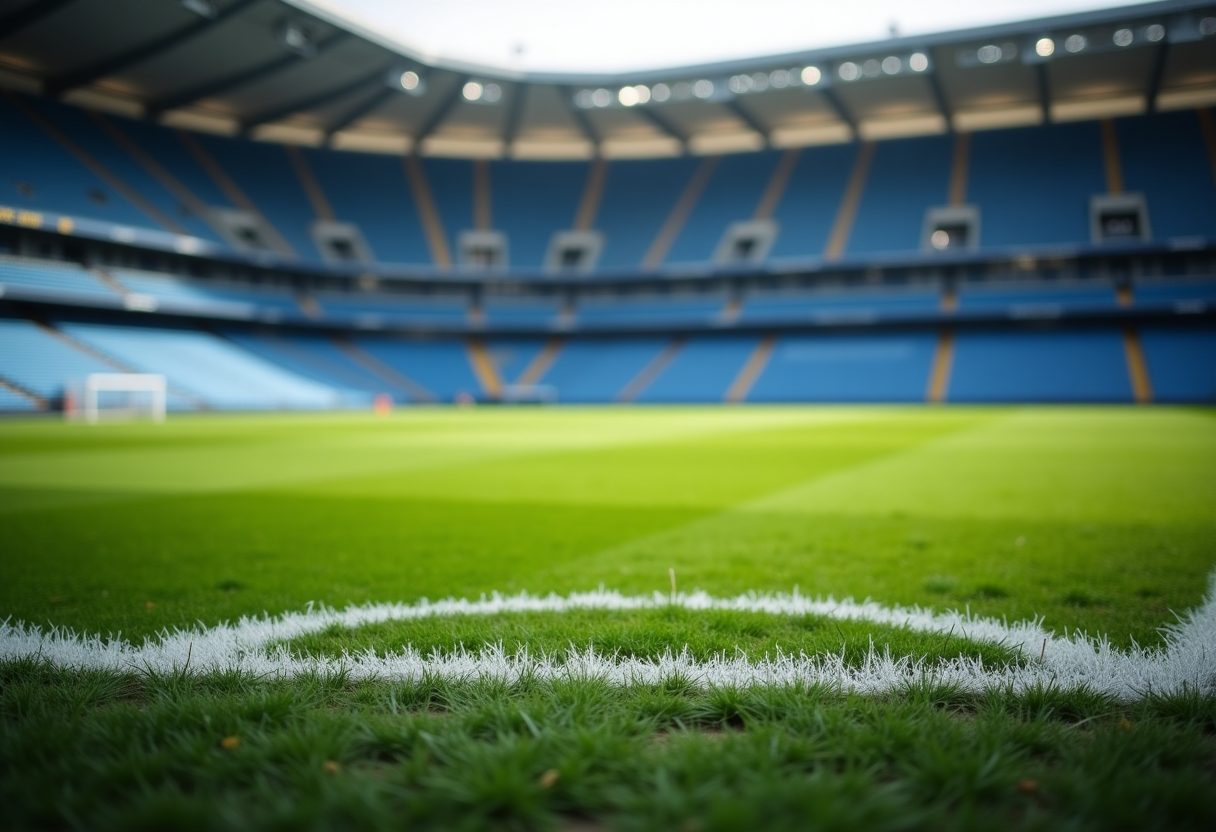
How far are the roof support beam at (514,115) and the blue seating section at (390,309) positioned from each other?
1086cm

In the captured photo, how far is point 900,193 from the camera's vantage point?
1665 inches

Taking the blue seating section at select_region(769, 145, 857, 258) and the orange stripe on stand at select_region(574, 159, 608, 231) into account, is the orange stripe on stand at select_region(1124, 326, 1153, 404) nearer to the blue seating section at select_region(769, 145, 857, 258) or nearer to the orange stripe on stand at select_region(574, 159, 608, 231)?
the blue seating section at select_region(769, 145, 857, 258)

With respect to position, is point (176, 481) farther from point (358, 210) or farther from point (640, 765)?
point (358, 210)

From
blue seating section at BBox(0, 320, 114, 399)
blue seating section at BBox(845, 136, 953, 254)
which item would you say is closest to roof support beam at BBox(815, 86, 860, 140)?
blue seating section at BBox(845, 136, 953, 254)

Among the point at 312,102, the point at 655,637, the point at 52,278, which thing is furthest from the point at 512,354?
the point at 655,637

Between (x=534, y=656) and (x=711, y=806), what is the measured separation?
4.14 feet

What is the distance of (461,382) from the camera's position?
44469 mm

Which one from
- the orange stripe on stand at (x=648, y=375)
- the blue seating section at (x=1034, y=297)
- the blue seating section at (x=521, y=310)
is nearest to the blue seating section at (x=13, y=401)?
the blue seating section at (x=521, y=310)

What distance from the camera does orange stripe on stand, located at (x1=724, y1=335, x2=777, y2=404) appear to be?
134ft

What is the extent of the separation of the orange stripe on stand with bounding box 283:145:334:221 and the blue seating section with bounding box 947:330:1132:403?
38.1 metres

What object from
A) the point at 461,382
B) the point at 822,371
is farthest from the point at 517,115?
the point at 822,371

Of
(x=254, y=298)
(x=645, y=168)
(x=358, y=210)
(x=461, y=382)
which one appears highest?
(x=645, y=168)

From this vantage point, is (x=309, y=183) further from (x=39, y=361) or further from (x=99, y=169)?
(x=39, y=361)

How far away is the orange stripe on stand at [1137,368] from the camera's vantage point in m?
34.4
